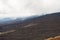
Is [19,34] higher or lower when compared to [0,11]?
lower

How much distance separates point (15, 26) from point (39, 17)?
0.87ft

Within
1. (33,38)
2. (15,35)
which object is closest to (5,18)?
(15,35)

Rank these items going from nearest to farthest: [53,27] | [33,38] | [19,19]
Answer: [33,38] → [53,27] → [19,19]

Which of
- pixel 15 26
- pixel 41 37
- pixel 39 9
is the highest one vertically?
pixel 39 9

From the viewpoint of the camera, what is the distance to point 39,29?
96 centimetres

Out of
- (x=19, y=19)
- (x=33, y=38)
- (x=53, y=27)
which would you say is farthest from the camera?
(x=19, y=19)

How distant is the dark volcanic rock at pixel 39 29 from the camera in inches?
34.9

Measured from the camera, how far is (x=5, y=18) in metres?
1.07

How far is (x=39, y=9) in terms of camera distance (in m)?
1.18

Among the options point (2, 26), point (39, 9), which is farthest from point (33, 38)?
point (39, 9)

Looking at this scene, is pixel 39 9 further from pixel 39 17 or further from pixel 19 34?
pixel 19 34

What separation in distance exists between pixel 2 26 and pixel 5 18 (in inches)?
5.5

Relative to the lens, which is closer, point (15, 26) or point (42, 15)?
point (15, 26)

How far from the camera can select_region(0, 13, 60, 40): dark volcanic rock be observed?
89 cm
